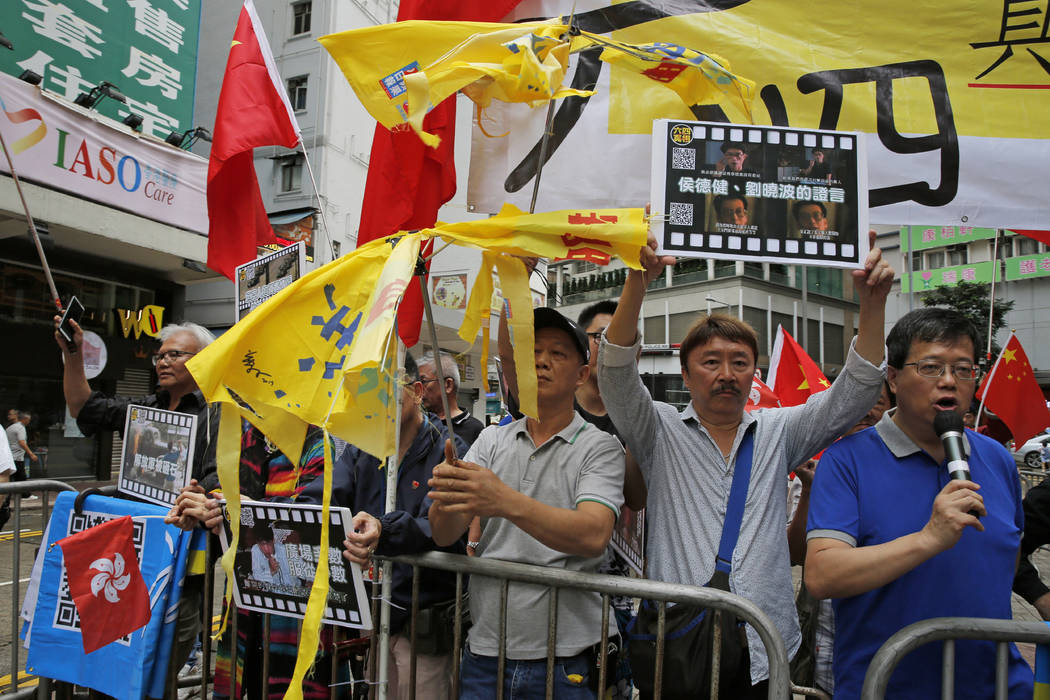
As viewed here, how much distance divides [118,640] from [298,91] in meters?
20.2

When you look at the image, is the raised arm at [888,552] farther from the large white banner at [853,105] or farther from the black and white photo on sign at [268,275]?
the black and white photo on sign at [268,275]

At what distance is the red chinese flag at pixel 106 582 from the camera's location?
274 cm

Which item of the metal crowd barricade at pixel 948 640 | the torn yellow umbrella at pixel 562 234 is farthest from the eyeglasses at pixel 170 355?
the metal crowd barricade at pixel 948 640

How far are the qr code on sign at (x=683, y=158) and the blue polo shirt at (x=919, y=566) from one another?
97 centimetres

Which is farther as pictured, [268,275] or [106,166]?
[106,166]

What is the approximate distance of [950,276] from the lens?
42000mm

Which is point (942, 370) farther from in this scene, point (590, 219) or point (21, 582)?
point (21, 582)

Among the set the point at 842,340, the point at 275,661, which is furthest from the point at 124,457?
the point at 842,340

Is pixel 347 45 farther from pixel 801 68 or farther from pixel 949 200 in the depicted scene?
pixel 949 200

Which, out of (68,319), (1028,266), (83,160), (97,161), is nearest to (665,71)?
(68,319)

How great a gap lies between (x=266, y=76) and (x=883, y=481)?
343cm

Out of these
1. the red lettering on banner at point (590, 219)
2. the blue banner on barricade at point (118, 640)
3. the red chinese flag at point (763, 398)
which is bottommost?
the blue banner on barricade at point (118, 640)

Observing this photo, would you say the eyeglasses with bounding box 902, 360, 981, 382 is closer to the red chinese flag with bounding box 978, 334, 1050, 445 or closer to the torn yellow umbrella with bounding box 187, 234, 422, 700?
the torn yellow umbrella with bounding box 187, 234, 422, 700

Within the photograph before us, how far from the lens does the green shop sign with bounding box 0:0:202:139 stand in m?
10.4
